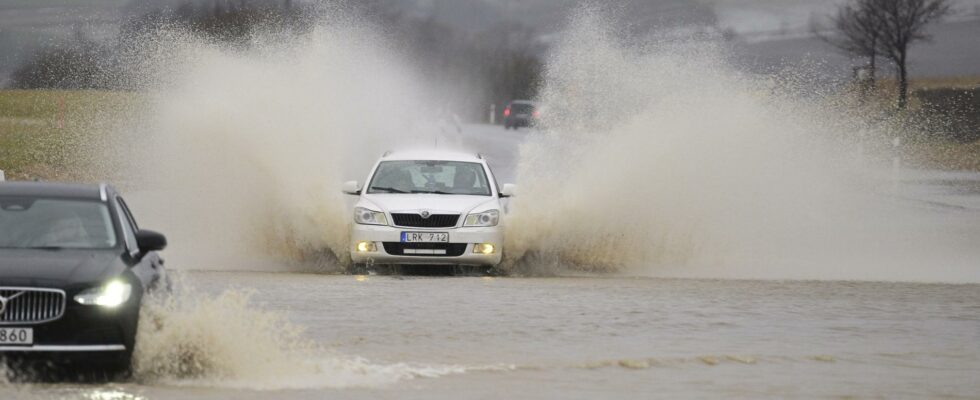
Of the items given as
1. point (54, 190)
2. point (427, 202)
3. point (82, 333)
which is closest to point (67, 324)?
point (82, 333)

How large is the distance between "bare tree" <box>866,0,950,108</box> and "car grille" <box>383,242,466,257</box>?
6556cm

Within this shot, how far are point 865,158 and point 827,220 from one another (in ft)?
71.5

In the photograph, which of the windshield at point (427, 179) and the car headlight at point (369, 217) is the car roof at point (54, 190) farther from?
the windshield at point (427, 179)

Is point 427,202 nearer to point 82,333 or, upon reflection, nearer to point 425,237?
point 425,237

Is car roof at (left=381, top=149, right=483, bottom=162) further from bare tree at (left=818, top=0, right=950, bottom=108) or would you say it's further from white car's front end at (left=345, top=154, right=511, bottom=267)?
bare tree at (left=818, top=0, right=950, bottom=108)

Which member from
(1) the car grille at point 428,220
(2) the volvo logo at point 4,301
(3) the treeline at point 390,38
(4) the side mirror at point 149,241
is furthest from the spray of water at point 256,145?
(3) the treeline at point 390,38

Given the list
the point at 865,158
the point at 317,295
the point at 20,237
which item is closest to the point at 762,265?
the point at 317,295

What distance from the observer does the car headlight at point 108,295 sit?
9.77 meters

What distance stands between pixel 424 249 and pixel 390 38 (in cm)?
6688

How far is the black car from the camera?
9.64 metres

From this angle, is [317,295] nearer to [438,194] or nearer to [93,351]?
[438,194]

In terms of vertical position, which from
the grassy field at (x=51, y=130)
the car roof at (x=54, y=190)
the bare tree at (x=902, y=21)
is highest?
the bare tree at (x=902, y=21)

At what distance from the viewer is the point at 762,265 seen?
2138 centimetres

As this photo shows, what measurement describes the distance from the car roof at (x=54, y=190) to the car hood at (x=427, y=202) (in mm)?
6883
